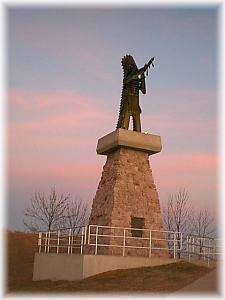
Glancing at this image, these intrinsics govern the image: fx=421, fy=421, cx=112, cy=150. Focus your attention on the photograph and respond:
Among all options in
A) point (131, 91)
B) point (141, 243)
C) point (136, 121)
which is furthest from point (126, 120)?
point (141, 243)

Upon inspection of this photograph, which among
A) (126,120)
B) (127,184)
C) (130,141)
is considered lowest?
(127,184)

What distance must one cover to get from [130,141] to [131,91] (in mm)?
2580

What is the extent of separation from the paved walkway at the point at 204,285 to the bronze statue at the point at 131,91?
7032 mm

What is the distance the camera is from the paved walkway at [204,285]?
9689 millimetres

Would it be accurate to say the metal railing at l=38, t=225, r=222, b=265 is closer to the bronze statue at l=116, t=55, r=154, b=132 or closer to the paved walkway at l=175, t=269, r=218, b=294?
the paved walkway at l=175, t=269, r=218, b=294

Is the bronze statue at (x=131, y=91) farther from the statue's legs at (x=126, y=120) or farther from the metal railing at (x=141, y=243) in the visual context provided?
the metal railing at (x=141, y=243)

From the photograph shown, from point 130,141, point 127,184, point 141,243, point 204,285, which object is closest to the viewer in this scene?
point 204,285

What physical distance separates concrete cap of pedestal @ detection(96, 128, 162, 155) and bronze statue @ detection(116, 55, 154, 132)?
863 mm

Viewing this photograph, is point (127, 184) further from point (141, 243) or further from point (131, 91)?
point (131, 91)

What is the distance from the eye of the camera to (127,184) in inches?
595

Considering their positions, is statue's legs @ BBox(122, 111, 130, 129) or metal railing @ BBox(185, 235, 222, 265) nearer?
metal railing @ BBox(185, 235, 222, 265)

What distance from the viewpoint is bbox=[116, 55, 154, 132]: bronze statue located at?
54.3 feet

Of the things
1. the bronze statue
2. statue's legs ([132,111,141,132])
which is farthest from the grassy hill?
the bronze statue

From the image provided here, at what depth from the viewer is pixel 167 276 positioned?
11625 millimetres
